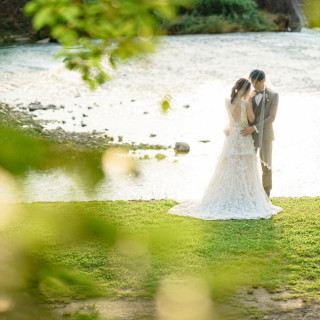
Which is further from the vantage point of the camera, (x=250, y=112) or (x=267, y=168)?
(x=267, y=168)

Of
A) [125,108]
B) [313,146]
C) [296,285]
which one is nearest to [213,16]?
[125,108]

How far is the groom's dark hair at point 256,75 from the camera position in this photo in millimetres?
7164

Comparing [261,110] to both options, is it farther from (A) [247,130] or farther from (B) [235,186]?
(B) [235,186]

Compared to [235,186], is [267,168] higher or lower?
higher

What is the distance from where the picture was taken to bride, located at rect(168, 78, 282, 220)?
731 cm

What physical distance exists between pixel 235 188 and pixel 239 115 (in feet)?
2.95

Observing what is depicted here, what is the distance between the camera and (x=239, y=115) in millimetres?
7285

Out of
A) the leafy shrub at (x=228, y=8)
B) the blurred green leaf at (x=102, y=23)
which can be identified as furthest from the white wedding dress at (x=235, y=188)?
the leafy shrub at (x=228, y=8)

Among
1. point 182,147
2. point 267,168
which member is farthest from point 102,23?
point 182,147

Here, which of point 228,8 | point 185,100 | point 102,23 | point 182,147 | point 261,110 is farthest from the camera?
point 228,8

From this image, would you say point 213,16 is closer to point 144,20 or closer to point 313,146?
point 313,146

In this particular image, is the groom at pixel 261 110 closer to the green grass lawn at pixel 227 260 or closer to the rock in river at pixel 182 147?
the green grass lawn at pixel 227 260

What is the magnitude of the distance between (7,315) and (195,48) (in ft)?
75.5

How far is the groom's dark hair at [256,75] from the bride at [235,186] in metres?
0.22
